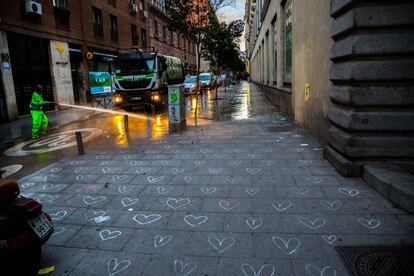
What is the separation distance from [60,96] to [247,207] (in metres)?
19.6

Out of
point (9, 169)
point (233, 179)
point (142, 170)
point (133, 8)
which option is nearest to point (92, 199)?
point (142, 170)

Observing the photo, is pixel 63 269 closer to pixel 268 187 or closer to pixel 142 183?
pixel 142 183

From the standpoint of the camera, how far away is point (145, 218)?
13.7 feet

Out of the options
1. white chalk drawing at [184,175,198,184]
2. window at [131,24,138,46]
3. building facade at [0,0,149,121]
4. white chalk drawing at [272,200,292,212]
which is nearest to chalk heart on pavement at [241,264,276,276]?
white chalk drawing at [272,200,292,212]

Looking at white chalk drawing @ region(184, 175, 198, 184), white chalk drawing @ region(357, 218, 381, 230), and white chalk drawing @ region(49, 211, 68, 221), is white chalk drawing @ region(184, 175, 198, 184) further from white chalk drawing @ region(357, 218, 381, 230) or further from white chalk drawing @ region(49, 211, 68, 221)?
white chalk drawing @ region(357, 218, 381, 230)

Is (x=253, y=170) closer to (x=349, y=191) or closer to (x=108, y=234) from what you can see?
(x=349, y=191)

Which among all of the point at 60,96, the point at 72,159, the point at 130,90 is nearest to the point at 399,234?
the point at 72,159

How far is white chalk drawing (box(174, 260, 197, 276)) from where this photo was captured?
2.97 m

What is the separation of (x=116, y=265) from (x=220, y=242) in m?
1.08

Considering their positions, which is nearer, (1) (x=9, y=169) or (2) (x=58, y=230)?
(2) (x=58, y=230)

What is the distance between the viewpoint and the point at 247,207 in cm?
434

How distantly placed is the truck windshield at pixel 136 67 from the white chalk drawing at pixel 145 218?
532 inches

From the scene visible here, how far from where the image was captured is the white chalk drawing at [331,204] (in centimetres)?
419

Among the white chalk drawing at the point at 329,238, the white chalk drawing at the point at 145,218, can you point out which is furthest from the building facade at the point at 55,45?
the white chalk drawing at the point at 329,238
